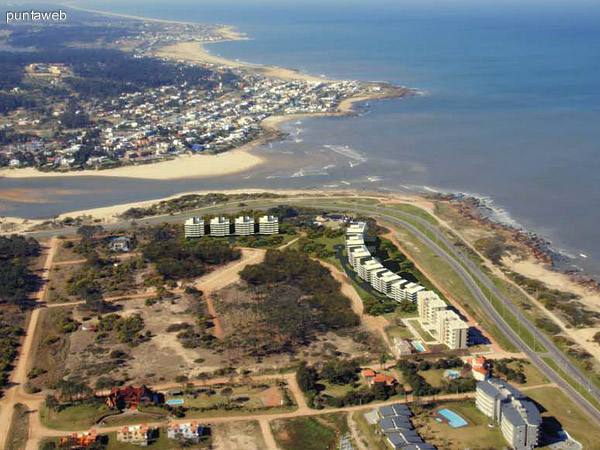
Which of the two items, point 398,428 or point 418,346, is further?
point 418,346

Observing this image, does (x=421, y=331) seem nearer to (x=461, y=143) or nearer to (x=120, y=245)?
(x=120, y=245)

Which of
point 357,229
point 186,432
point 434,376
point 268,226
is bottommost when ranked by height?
point 186,432

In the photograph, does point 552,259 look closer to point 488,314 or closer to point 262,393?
point 488,314

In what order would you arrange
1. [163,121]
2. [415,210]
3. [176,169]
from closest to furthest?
1. [415,210]
2. [176,169]
3. [163,121]

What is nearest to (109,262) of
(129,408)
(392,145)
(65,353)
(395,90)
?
(65,353)

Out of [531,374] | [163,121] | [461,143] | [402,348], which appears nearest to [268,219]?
[402,348]

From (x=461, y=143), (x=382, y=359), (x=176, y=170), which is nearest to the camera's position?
(x=382, y=359)

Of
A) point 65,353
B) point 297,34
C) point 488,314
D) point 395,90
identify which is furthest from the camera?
point 297,34
